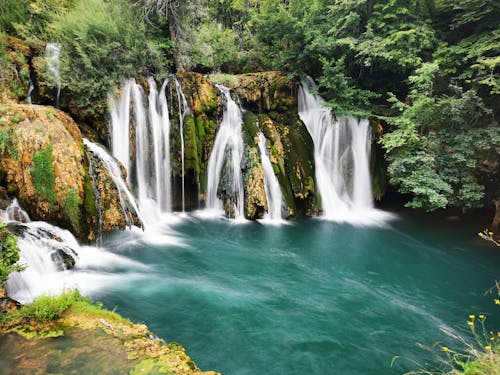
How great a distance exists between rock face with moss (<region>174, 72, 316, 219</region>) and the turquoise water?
5.39 ft

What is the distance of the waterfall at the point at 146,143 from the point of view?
9.01m

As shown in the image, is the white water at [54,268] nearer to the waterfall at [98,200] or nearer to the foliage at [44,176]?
the waterfall at [98,200]

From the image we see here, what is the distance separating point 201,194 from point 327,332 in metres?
7.02

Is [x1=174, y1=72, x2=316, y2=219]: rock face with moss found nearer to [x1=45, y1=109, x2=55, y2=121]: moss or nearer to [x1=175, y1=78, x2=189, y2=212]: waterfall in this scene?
[x1=175, y1=78, x2=189, y2=212]: waterfall

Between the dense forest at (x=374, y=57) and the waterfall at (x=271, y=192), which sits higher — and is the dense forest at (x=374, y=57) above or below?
above

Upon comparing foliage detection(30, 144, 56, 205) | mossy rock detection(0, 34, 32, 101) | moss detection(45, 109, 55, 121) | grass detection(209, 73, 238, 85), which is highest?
grass detection(209, 73, 238, 85)

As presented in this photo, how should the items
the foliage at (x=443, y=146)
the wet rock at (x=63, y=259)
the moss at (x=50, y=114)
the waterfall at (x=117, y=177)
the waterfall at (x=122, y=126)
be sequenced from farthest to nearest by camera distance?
the waterfall at (x=122, y=126)
the foliage at (x=443, y=146)
the waterfall at (x=117, y=177)
the moss at (x=50, y=114)
the wet rock at (x=63, y=259)

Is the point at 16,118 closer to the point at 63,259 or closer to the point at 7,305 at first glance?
the point at 63,259

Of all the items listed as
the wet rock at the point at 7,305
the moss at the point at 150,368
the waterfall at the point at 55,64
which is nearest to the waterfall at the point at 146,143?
the waterfall at the point at 55,64

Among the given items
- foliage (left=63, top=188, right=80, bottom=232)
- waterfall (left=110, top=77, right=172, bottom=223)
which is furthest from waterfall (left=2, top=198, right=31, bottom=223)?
waterfall (left=110, top=77, right=172, bottom=223)

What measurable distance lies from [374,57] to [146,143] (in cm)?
865

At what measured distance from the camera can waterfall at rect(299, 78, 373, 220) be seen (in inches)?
467

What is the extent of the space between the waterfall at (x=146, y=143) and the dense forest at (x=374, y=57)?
2.09 feet

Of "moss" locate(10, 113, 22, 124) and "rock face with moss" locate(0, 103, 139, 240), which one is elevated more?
"moss" locate(10, 113, 22, 124)
